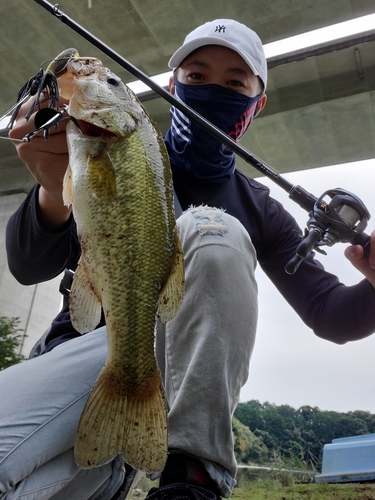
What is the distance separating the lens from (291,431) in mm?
3953

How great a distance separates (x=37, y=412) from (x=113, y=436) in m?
0.23

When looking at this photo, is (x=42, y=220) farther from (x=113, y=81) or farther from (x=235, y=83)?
(x=235, y=83)

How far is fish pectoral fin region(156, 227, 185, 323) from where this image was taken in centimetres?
91

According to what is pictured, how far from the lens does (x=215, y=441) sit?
0.93m

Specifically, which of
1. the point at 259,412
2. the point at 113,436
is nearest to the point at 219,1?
the point at 259,412

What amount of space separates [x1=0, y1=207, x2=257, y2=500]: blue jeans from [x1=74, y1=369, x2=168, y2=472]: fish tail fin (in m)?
0.14

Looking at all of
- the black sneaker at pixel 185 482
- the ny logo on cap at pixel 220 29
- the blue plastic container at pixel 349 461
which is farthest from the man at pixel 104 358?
the blue plastic container at pixel 349 461

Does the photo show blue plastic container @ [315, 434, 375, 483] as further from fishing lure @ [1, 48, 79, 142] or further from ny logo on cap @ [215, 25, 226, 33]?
fishing lure @ [1, 48, 79, 142]

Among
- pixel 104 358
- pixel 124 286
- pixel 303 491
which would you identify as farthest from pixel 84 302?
pixel 303 491

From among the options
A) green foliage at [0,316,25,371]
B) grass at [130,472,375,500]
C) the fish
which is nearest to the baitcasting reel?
the fish

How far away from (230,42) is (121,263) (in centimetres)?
132

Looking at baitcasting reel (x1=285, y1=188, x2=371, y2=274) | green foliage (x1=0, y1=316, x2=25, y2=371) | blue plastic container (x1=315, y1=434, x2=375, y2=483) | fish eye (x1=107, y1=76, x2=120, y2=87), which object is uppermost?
green foliage (x1=0, y1=316, x2=25, y2=371)

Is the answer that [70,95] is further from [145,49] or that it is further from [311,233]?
[145,49]

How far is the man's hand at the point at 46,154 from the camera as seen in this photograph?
3.40 ft
